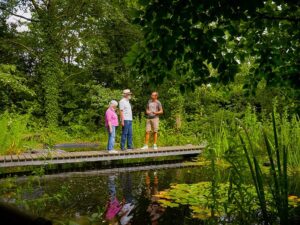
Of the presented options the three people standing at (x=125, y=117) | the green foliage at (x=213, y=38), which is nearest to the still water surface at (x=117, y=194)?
the three people standing at (x=125, y=117)

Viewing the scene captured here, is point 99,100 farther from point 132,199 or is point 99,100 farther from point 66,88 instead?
point 132,199

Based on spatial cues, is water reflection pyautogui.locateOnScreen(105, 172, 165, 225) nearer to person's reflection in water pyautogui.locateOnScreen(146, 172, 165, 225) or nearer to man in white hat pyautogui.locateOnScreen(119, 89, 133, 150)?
person's reflection in water pyautogui.locateOnScreen(146, 172, 165, 225)

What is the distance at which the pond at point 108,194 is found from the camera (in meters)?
5.30

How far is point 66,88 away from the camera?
21.7m

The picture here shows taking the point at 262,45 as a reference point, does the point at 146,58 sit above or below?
below

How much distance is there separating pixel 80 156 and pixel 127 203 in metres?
4.57

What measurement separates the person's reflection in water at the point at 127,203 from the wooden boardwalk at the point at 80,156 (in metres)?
1.81

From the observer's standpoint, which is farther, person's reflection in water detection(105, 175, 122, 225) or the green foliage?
person's reflection in water detection(105, 175, 122, 225)

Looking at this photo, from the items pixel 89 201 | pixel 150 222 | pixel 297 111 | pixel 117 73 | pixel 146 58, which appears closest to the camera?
pixel 146 58

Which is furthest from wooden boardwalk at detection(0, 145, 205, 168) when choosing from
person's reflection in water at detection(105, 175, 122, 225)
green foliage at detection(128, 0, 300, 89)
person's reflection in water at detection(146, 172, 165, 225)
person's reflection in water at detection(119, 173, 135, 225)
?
green foliage at detection(128, 0, 300, 89)

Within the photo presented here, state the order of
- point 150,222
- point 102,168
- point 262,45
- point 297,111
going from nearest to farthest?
point 262,45 < point 297,111 < point 150,222 < point 102,168

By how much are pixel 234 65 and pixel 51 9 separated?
18150 mm

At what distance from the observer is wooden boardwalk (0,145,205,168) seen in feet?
31.4

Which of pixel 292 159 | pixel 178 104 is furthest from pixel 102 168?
pixel 178 104
